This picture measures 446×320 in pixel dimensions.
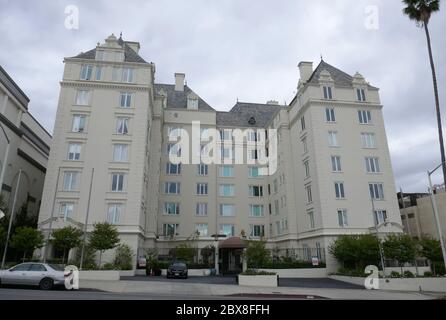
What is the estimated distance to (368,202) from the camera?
1517 inches

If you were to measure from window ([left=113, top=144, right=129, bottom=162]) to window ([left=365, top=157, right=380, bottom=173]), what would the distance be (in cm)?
3097

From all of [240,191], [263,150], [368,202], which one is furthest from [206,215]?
[368,202]

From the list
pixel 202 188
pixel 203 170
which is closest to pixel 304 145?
pixel 203 170

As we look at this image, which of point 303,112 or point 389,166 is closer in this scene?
point 389,166

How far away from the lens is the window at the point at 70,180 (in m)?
36.6

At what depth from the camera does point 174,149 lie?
170ft

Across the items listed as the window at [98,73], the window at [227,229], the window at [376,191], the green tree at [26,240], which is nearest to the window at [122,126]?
the window at [98,73]

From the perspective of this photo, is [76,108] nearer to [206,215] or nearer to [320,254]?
[206,215]

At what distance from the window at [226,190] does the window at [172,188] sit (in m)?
7.35

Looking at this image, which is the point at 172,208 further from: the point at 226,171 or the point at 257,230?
the point at 257,230

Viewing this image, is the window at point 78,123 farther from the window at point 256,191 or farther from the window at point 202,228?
the window at point 256,191

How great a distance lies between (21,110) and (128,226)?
24.2m
